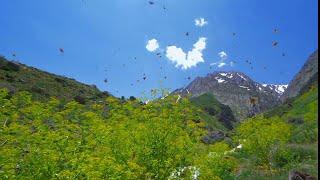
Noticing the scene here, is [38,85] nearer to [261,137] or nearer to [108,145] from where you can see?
[261,137]

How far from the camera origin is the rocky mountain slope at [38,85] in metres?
66.6

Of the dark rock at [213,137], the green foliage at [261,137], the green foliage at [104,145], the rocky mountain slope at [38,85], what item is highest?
the rocky mountain slope at [38,85]

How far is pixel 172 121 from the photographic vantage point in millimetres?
23531

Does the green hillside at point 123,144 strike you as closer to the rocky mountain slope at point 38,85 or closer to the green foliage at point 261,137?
the green foliage at point 261,137

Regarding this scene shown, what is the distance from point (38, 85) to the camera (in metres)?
73.5

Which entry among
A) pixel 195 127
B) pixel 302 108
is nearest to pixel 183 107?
pixel 195 127

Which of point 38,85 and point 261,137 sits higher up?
point 38,85

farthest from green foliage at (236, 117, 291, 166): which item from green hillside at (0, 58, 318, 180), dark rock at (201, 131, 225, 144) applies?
dark rock at (201, 131, 225, 144)

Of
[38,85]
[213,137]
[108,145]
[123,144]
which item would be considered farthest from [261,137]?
[38,85]

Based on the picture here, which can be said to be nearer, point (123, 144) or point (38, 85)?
point (123, 144)

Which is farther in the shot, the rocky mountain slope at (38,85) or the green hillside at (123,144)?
the rocky mountain slope at (38,85)

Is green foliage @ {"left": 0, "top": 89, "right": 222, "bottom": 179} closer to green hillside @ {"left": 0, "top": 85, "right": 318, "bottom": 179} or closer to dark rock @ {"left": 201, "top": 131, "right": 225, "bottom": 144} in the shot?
green hillside @ {"left": 0, "top": 85, "right": 318, "bottom": 179}

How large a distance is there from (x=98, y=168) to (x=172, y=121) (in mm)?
7541

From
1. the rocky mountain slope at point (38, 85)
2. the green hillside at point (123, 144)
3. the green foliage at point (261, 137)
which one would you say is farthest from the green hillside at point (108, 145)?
the rocky mountain slope at point (38, 85)
